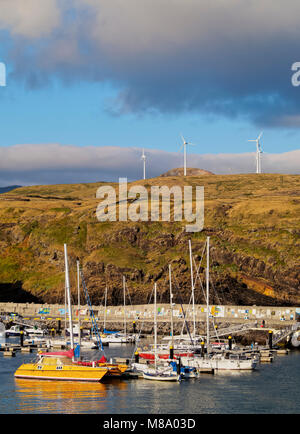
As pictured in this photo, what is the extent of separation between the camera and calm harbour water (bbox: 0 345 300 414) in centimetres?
6375

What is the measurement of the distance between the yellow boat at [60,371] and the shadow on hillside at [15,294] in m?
94.8

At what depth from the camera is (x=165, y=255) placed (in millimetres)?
171750

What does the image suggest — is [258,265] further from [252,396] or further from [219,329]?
[252,396]

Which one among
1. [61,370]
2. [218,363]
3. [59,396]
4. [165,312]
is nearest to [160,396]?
[59,396]

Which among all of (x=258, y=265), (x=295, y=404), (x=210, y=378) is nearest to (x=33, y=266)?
(x=258, y=265)

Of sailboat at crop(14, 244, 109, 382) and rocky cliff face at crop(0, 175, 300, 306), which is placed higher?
rocky cliff face at crop(0, 175, 300, 306)

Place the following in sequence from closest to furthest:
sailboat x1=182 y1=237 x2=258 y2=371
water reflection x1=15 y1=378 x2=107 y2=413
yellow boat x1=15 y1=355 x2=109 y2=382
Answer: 1. water reflection x1=15 y1=378 x2=107 y2=413
2. yellow boat x1=15 y1=355 x2=109 y2=382
3. sailboat x1=182 y1=237 x2=258 y2=371

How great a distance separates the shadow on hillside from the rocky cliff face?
0.89 feet

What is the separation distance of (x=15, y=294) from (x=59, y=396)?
11219 centimetres

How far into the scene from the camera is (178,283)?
157125mm

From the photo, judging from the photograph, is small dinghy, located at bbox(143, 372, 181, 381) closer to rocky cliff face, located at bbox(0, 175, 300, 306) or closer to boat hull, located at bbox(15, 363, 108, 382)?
boat hull, located at bbox(15, 363, 108, 382)

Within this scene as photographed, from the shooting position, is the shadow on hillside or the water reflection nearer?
the water reflection

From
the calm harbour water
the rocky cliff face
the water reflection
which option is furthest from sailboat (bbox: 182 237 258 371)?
the rocky cliff face
